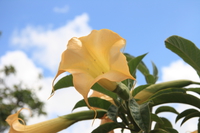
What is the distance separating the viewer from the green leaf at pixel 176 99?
0.73 m

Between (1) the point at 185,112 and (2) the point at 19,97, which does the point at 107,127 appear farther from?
(2) the point at 19,97

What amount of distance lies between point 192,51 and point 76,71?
0.36 m

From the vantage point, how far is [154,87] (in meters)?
0.75


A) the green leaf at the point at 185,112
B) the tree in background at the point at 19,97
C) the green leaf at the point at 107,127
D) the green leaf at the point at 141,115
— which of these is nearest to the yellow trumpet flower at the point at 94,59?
the green leaf at the point at 141,115

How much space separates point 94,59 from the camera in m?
0.59

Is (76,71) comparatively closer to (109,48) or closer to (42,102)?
(109,48)

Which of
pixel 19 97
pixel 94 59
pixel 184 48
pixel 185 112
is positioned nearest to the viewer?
pixel 94 59

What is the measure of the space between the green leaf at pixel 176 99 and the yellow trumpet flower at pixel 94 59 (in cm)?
19

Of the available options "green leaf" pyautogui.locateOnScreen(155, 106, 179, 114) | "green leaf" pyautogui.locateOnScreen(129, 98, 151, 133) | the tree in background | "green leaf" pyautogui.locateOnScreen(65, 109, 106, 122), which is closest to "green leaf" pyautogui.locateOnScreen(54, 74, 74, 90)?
"green leaf" pyautogui.locateOnScreen(65, 109, 106, 122)

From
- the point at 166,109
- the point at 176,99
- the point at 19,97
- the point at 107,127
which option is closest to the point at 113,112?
the point at 107,127

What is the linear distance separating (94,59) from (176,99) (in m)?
0.30

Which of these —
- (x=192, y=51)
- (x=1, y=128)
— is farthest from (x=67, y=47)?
(x=1, y=128)

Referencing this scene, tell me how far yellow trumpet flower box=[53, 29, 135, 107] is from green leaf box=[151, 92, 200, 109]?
191mm

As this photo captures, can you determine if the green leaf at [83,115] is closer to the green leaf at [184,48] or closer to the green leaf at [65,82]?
the green leaf at [65,82]
